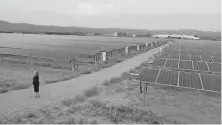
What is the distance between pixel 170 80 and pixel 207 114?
7.45 feet

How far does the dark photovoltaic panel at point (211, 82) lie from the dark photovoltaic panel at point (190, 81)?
25cm

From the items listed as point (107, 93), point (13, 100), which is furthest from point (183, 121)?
point (13, 100)

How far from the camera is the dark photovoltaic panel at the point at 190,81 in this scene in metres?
9.01

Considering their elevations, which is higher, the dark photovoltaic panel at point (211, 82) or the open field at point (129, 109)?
the dark photovoltaic panel at point (211, 82)

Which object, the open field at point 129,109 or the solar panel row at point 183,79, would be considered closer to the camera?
the open field at point 129,109

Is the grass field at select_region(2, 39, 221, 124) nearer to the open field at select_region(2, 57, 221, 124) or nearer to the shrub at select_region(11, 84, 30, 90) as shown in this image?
the open field at select_region(2, 57, 221, 124)

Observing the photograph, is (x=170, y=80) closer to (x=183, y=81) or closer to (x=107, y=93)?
(x=183, y=81)

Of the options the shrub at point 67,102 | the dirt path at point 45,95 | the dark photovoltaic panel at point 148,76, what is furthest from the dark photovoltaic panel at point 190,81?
the dirt path at point 45,95

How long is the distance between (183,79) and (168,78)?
0.73 metres

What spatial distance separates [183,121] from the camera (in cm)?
830

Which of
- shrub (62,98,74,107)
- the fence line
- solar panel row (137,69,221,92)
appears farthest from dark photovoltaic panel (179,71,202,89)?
the fence line

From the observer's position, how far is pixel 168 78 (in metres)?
10.1

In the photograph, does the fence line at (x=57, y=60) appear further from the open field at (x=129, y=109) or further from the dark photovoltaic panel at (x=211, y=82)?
the dark photovoltaic panel at (x=211, y=82)

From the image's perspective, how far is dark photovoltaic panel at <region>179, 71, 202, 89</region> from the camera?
9008 millimetres
